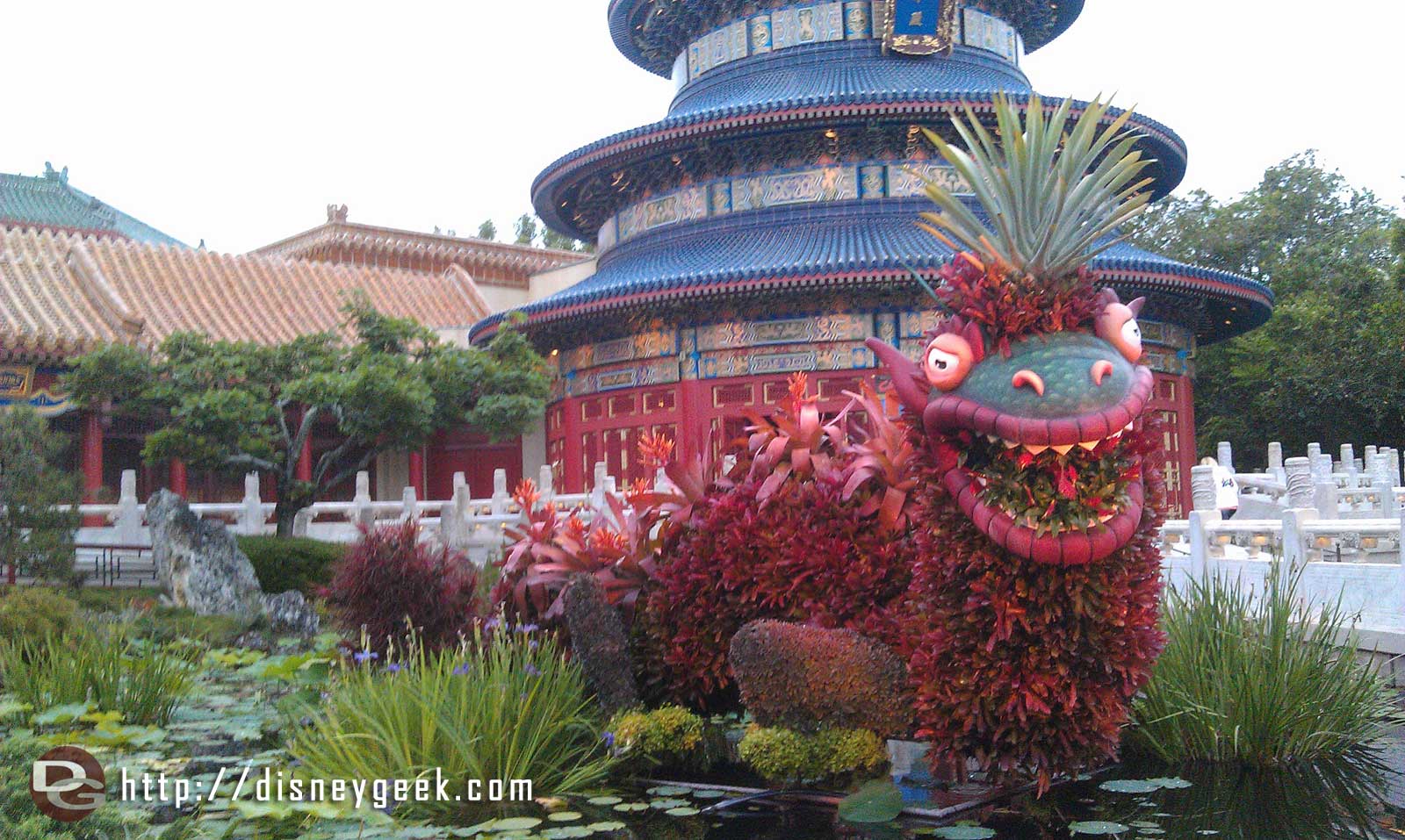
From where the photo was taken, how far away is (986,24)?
2319cm

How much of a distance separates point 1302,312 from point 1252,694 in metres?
25.0

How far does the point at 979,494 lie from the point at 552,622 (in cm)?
314

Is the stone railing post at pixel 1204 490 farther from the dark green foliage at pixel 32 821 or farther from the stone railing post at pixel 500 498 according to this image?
the dark green foliage at pixel 32 821

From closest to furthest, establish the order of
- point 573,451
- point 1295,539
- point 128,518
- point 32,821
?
point 32,821
point 1295,539
point 128,518
point 573,451

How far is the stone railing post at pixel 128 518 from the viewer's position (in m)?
16.3

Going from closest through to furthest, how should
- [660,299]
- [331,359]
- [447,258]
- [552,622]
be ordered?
1. [552,622]
2. [331,359]
3. [660,299]
4. [447,258]

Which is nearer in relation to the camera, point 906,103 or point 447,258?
point 906,103

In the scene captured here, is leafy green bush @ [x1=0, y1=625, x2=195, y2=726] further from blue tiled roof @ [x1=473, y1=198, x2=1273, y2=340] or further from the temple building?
blue tiled roof @ [x1=473, y1=198, x2=1273, y2=340]

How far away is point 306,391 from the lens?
53.4ft

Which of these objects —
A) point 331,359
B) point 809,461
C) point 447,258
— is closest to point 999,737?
point 809,461

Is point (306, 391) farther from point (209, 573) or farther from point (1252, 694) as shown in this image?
point (1252, 694)

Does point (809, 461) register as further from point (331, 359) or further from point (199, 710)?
point (331, 359)

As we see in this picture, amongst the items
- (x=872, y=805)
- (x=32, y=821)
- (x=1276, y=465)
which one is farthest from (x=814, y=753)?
(x=1276, y=465)

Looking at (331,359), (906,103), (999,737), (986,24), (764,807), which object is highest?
(986,24)
